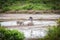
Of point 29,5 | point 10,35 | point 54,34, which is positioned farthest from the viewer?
point 29,5

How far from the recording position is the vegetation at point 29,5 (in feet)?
64.1

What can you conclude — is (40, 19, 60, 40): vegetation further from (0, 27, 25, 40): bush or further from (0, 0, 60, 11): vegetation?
(0, 0, 60, 11): vegetation

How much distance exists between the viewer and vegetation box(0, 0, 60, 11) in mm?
19547

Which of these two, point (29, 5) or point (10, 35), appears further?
point (29, 5)

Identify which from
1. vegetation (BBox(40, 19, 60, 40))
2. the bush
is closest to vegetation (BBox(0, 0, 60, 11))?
the bush

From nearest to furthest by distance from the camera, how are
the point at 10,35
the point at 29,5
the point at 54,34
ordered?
the point at 54,34 < the point at 10,35 < the point at 29,5

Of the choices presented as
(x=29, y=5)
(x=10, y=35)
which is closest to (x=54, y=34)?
(x=10, y=35)

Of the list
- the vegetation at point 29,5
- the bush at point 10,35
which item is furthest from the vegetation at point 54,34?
the vegetation at point 29,5

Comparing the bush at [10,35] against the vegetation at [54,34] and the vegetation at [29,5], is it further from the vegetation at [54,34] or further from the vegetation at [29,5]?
the vegetation at [29,5]

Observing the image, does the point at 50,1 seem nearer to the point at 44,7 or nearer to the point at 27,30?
the point at 44,7

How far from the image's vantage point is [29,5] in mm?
19734

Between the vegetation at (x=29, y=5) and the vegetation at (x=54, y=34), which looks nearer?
the vegetation at (x=54, y=34)

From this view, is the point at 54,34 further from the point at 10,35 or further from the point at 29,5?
the point at 29,5

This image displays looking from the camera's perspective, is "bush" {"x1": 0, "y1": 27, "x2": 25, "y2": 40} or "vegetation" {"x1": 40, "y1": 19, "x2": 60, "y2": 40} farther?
"bush" {"x1": 0, "y1": 27, "x2": 25, "y2": 40}
